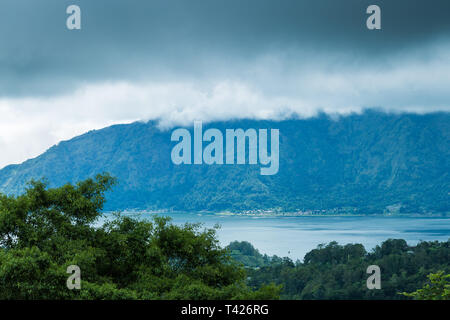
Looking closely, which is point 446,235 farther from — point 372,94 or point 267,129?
point 267,129

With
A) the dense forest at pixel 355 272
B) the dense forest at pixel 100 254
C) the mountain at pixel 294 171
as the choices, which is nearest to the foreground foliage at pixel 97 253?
the dense forest at pixel 100 254

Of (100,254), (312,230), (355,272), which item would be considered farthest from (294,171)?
(100,254)

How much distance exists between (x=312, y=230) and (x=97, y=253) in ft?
140

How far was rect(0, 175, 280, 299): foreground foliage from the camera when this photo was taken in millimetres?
7180

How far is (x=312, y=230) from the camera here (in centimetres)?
4909

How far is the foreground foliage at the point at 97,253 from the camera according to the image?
7.18m

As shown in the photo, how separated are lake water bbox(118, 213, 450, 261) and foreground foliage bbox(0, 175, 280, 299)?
91.1 feet

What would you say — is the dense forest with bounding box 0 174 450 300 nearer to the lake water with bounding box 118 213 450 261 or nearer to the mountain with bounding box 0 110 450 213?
the lake water with bounding box 118 213 450 261

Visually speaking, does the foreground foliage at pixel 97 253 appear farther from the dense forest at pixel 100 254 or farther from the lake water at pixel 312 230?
the lake water at pixel 312 230

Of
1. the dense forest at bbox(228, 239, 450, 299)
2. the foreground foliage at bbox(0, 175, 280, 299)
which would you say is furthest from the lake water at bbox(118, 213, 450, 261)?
the foreground foliage at bbox(0, 175, 280, 299)

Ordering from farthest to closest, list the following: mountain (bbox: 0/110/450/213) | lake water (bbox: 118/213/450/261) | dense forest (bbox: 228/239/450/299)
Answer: mountain (bbox: 0/110/450/213)
lake water (bbox: 118/213/450/261)
dense forest (bbox: 228/239/450/299)

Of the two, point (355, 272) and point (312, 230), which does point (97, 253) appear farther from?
point (312, 230)

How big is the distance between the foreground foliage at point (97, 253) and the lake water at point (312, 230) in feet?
91.1
